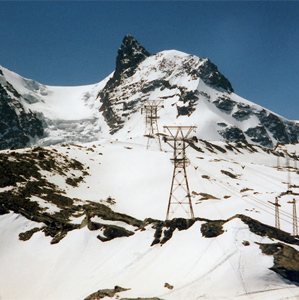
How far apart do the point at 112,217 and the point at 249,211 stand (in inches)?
790

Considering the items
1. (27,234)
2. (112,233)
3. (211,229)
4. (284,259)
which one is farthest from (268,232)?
(27,234)

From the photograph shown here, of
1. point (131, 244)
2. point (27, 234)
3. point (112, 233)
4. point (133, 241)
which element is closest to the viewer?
point (131, 244)

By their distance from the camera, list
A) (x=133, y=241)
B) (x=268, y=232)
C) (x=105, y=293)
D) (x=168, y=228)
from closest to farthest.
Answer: (x=105, y=293), (x=268, y=232), (x=168, y=228), (x=133, y=241)

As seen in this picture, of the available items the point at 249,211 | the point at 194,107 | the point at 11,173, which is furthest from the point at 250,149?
the point at 11,173

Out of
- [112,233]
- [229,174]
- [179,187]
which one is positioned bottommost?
[112,233]

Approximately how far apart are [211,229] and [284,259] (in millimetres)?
6195

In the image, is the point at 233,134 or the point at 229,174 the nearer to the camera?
the point at 229,174

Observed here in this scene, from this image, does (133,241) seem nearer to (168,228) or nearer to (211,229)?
(168,228)

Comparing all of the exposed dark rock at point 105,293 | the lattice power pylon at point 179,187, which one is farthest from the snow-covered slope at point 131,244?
the lattice power pylon at point 179,187

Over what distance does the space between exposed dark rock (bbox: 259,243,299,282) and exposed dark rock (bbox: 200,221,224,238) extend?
12.3ft

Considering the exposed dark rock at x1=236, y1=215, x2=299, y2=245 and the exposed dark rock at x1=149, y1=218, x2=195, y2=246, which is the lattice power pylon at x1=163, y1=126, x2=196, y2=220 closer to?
the exposed dark rock at x1=149, y1=218, x2=195, y2=246

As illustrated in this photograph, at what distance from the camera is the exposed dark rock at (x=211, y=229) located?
82.7 feet

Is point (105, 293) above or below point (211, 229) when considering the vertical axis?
below

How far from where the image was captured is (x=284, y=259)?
70.5 ft
